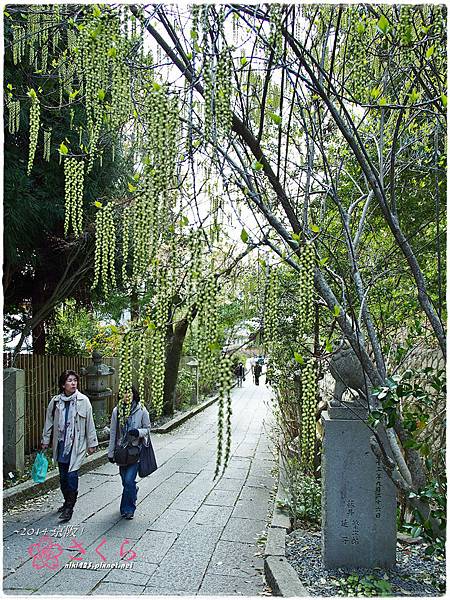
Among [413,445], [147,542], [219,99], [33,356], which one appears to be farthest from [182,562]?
[33,356]

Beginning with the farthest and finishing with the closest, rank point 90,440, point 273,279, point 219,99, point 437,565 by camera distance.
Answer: point 90,440, point 437,565, point 273,279, point 219,99

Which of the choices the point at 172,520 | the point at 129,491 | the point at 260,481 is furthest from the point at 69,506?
the point at 260,481

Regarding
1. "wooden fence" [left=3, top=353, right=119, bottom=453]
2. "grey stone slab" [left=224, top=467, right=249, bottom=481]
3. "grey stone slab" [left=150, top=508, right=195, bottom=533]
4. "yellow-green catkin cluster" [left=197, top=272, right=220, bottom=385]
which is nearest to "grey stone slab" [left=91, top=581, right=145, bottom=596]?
"grey stone slab" [left=150, top=508, right=195, bottom=533]

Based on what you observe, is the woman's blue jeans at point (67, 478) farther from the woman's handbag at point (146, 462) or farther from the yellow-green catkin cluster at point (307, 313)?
the yellow-green catkin cluster at point (307, 313)

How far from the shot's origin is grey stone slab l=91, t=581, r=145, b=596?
286 cm

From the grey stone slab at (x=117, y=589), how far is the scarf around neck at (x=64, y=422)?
44.9 inches

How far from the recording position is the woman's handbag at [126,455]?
3.98 m

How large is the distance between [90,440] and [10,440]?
1058mm

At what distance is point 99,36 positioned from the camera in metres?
2.07

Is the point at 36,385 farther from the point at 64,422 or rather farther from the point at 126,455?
the point at 126,455

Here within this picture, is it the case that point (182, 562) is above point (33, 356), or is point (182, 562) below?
below

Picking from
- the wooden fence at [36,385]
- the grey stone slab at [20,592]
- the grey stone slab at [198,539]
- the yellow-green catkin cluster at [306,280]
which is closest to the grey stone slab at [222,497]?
the grey stone slab at [198,539]

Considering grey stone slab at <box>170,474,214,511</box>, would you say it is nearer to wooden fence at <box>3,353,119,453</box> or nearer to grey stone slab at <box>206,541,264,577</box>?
grey stone slab at <box>206,541,264,577</box>

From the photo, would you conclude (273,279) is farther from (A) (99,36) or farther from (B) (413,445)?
(A) (99,36)
